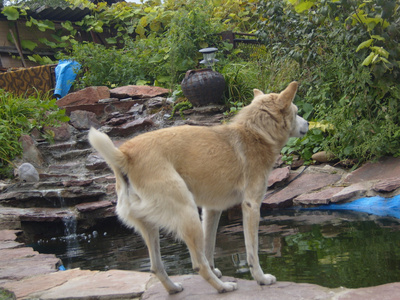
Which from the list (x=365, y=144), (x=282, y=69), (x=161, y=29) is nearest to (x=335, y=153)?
(x=365, y=144)

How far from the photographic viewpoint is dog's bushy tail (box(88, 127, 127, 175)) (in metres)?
2.55

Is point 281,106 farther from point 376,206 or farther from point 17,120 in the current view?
point 17,120

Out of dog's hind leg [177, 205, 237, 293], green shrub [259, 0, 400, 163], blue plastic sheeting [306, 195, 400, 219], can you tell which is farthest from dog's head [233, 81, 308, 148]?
green shrub [259, 0, 400, 163]

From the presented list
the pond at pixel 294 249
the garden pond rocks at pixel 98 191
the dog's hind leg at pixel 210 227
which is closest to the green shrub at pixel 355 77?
the garden pond rocks at pixel 98 191

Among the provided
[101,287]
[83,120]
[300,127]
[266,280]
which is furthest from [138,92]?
[266,280]

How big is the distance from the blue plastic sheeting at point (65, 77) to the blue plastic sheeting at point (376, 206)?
8644 mm

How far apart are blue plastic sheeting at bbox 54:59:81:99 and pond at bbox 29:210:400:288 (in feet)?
21.9

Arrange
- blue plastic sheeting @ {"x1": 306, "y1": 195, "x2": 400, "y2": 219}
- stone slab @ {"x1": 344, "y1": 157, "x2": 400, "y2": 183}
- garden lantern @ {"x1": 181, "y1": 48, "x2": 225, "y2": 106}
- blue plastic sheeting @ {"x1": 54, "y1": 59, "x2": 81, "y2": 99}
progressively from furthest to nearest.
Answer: blue plastic sheeting @ {"x1": 54, "y1": 59, "x2": 81, "y2": 99} < garden lantern @ {"x1": 181, "y1": 48, "x2": 225, "y2": 106} < stone slab @ {"x1": 344, "y1": 157, "x2": 400, "y2": 183} < blue plastic sheeting @ {"x1": 306, "y1": 195, "x2": 400, "y2": 219}

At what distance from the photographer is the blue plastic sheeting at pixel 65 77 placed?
11.8 metres

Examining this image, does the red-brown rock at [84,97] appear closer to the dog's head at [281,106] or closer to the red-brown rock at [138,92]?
the red-brown rock at [138,92]

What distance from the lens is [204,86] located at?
880cm

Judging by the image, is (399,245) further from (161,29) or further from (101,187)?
(161,29)

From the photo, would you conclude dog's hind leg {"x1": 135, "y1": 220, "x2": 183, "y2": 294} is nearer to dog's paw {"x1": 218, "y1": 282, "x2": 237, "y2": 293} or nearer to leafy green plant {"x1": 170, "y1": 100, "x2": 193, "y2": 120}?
dog's paw {"x1": 218, "y1": 282, "x2": 237, "y2": 293}

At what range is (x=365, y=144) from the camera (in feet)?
19.3
